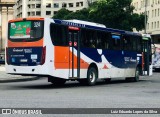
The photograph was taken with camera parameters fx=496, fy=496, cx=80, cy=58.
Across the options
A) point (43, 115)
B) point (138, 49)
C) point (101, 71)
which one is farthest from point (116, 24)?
point (43, 115)

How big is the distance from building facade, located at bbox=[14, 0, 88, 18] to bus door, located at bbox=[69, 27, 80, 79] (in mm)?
127601

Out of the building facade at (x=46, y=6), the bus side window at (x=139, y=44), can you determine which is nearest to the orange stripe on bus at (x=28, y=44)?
the bus side window at (x=139, y=44)

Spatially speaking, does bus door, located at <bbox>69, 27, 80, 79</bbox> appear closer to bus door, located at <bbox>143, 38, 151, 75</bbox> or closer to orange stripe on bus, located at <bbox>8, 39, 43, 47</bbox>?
orange stripe on bus, located at <bbox>8, 39, 43, 47</bbox>

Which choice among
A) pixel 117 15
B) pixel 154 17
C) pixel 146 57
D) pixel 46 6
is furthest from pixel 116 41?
pixel 46 6

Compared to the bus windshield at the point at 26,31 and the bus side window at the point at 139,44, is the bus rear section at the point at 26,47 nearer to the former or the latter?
the bus windshield at the point at 26,31

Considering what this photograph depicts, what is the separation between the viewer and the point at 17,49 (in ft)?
72.4

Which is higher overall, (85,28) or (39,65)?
(85,28)

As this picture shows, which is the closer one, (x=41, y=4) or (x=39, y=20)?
(x=39, y=20)

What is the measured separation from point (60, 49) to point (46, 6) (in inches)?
5309

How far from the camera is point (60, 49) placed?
22188 millimetres

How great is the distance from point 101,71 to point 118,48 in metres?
2.34

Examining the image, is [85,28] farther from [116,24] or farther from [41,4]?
[41,4]

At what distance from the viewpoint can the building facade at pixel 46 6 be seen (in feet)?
503

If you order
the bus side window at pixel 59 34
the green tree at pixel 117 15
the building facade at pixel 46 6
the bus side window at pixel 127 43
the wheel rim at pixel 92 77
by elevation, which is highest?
the building facade at pixel 46 6
